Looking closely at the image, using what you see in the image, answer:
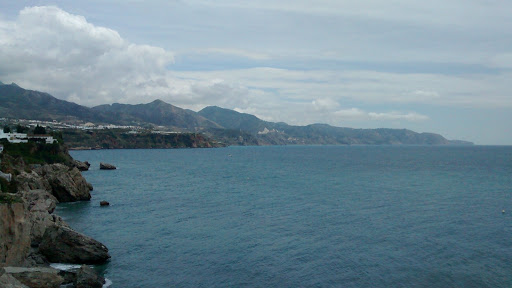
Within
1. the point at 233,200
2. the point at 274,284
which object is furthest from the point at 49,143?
the point at 274,284

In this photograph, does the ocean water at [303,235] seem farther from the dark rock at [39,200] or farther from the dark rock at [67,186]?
the dark rock at [39,200]

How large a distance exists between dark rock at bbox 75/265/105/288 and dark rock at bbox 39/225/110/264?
5844 millimetres

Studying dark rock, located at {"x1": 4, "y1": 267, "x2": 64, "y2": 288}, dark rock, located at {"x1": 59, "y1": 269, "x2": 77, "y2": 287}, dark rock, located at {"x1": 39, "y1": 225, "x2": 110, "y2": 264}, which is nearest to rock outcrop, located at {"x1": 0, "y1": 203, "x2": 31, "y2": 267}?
dark rock, located at {"x1": 4, "y1": 267, "x2": 64, "y2": 288}

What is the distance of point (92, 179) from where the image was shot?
10538 centimetres

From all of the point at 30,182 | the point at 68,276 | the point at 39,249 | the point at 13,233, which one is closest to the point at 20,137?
the point at 30,182

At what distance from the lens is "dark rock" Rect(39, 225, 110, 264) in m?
38.6

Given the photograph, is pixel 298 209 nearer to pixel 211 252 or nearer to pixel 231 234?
pixel 231 234

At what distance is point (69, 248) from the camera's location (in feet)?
128

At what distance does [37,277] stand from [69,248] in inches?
343

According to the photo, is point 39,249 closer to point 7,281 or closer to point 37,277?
point 37,277

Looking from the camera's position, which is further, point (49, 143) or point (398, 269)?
point (49, 143)

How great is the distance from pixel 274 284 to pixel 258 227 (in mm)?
18724

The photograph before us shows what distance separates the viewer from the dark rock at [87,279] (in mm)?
31969

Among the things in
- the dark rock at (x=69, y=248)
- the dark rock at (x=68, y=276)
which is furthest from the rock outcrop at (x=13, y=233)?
the dark rock at (x=69, y=248)
